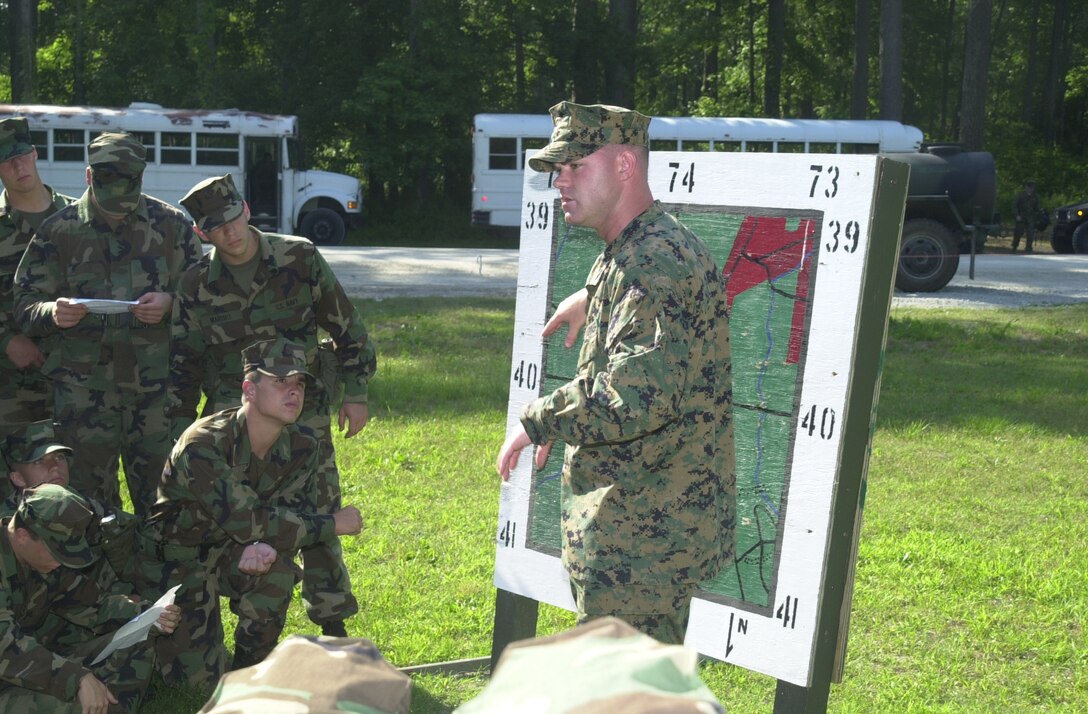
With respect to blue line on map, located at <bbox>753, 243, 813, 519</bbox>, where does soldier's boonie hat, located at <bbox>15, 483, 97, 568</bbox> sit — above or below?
below

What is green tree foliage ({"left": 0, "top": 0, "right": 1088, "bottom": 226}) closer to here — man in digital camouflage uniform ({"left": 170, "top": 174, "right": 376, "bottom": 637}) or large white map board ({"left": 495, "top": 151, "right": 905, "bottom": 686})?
man in digital camouflage uniform ({"left": 170, "top": 174, "right": 376, "bottom": 637})

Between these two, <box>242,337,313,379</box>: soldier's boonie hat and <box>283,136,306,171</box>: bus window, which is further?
<box>283,136,306,171</box>: bus window

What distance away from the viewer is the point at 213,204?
4578 millimetres

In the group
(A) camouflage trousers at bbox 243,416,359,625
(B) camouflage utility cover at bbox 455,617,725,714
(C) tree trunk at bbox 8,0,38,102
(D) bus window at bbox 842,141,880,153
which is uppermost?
(C) tree trunk at bbox 8,0,38,102

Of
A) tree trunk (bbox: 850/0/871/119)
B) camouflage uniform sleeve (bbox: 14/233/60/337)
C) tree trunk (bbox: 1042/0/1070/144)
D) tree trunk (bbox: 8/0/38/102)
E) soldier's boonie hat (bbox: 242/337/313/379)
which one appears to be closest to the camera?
soldier's boonie hat (bbox: 242/337/313/379)

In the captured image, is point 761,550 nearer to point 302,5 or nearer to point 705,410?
point 705,410

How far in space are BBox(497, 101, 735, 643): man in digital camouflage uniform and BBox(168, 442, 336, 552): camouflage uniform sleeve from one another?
1405 mm

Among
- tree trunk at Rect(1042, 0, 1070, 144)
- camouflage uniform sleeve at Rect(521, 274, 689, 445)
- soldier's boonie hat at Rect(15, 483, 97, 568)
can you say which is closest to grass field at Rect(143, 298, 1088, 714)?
soldier's boonie hat at Rect(15, 483, 97, 568)

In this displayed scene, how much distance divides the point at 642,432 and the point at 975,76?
94.4 ft

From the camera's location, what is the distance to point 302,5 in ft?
111

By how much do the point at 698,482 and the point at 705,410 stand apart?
191 millimetres

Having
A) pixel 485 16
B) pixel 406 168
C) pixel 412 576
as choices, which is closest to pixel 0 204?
pixel 412 576

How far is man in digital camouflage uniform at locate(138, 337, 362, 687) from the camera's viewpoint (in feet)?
14.1

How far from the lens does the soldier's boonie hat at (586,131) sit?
3.13m
